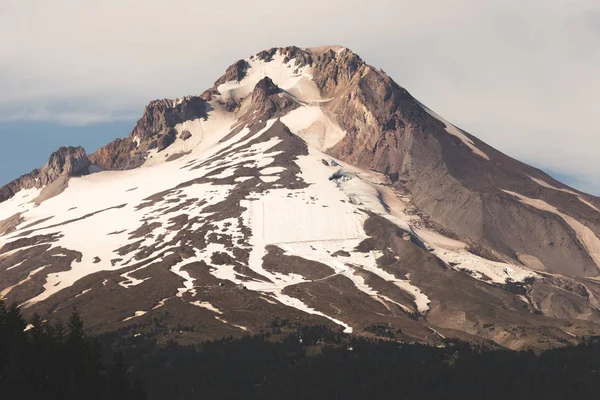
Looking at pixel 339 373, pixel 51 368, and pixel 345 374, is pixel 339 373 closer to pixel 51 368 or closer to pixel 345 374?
pixel 345 374

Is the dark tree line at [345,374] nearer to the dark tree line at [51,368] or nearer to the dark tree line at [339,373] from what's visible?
the dark tree line at [339,373]

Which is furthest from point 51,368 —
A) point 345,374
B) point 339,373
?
point 345,374

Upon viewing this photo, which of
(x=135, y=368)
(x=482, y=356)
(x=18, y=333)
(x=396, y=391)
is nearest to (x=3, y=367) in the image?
(x=18, y=333)

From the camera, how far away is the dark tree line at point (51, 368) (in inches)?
3688

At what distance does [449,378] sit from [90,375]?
108521mm

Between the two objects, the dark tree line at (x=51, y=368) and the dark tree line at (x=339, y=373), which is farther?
the dark tree line at (x=339, y=373)

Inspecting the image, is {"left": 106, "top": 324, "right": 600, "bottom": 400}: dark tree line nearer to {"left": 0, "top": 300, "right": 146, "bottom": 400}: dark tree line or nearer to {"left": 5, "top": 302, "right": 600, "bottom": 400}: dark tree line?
{"left": 5, "top": 302, "right": 600, "bottom": 400}: dark tree line


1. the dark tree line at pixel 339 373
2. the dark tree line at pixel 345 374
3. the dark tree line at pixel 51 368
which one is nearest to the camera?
the dark tree line at pixel 51 368

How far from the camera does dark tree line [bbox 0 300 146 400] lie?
93.7m

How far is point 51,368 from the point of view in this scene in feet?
320

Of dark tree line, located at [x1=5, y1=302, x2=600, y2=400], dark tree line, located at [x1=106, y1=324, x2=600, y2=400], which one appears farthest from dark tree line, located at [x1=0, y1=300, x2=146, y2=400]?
dark tree line, located at [x1=106, y1=324, x2=600, y2=400]

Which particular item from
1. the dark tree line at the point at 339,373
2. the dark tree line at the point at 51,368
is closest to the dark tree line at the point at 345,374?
the dark tree line at the point at 339,373

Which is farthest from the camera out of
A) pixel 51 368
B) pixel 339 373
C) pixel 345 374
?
pixel 339 373

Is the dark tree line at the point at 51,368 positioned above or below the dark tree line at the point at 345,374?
above
